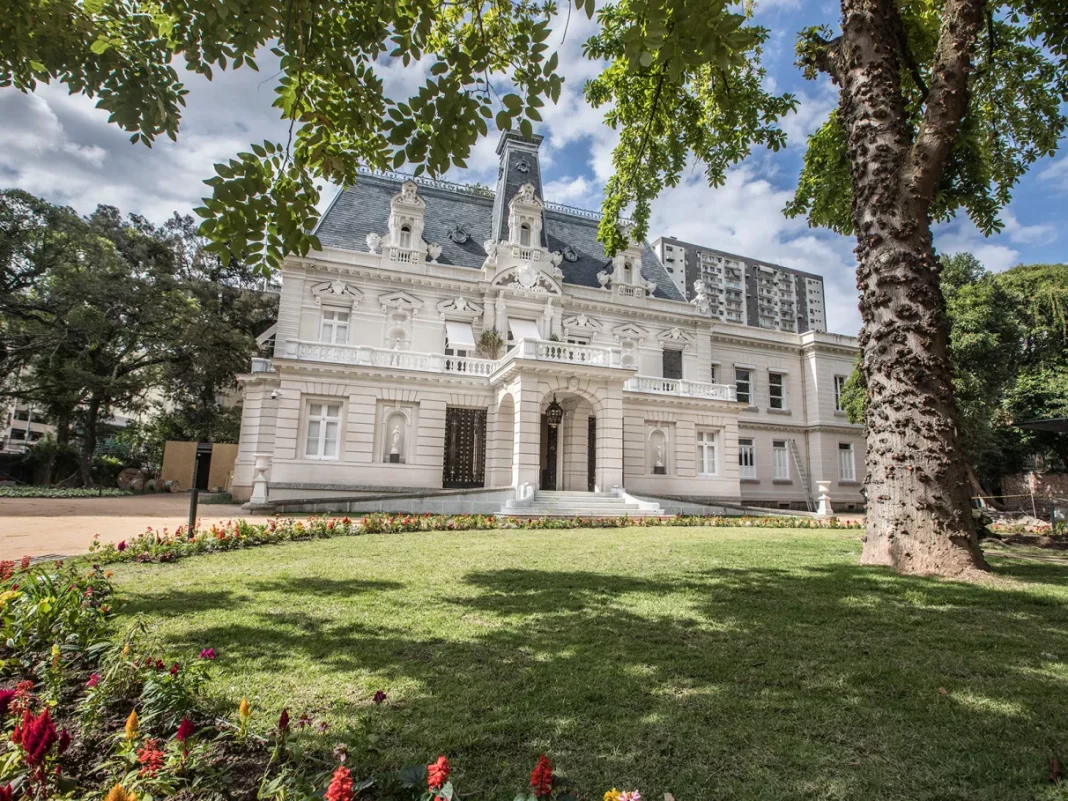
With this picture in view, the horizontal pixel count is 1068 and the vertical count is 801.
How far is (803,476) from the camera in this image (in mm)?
29719

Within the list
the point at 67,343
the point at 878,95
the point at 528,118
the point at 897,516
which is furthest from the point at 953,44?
the point at 67,343

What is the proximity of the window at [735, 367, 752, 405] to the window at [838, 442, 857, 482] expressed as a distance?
5759 millimetres

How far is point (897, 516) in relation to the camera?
708 centimetres

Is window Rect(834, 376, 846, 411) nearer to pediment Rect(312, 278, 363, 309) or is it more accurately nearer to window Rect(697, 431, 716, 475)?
window Rect(697, 431, 716, 475)

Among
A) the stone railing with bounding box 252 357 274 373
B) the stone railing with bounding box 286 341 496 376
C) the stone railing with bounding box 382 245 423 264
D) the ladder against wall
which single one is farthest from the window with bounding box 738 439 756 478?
the stone railing with bounding box 252 357 274 373

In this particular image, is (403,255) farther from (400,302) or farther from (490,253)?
(490,253)

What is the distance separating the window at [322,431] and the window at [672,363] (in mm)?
15032

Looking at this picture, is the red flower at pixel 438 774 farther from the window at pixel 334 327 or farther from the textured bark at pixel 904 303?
the window at pixel 334 327

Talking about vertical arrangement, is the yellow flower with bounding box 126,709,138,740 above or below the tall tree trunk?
below

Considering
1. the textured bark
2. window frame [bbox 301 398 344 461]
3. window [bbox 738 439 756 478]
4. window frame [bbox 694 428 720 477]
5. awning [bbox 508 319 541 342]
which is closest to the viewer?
the textured bark

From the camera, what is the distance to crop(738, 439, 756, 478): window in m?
28.8

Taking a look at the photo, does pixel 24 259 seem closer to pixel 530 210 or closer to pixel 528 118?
pixel 530 210

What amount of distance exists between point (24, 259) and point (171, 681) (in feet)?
99.5

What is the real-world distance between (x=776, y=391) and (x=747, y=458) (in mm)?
4653
